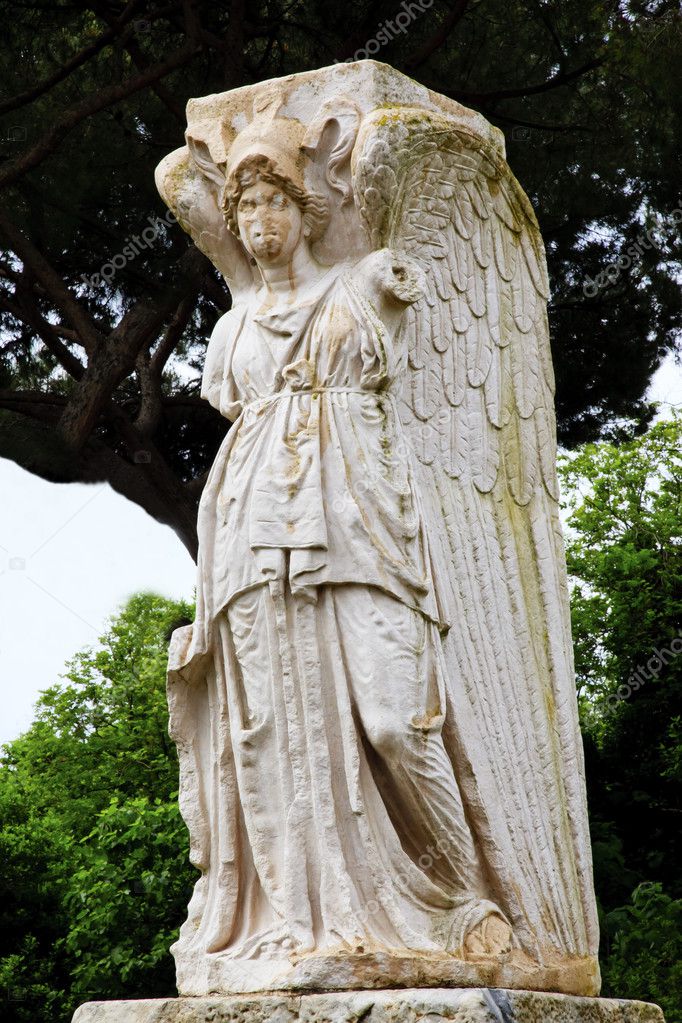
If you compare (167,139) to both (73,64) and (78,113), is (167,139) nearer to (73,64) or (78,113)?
(73,64)

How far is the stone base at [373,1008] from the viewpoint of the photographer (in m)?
4.01

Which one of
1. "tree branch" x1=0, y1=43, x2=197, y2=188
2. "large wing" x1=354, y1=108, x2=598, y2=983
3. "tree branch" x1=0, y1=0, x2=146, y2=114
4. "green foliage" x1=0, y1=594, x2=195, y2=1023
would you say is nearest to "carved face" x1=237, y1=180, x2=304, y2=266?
"large wing" x1=354, y1=108, x2=598, y2=983

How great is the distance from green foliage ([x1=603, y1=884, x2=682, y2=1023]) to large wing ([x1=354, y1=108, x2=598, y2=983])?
14.7ft

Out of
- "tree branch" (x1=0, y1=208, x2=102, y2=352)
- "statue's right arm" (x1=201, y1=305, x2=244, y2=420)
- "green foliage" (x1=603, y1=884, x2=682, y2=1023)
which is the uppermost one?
"tree branch" (x1=0, y1=208, x2=102, y2=352)

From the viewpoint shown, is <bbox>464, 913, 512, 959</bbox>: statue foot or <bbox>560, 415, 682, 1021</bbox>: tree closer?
<bbox>464, 913, 512, 959</bbox>: statue foot

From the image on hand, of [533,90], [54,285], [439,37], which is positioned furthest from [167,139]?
[533,90]

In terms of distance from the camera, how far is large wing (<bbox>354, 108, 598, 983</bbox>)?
15.8 feet

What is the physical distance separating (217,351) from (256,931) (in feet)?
6.23

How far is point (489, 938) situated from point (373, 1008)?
520 millimetres

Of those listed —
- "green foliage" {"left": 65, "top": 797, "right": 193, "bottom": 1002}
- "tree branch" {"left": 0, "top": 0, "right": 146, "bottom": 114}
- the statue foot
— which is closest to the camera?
the statue foot

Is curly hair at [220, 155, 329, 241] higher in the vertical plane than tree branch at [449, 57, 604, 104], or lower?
lower

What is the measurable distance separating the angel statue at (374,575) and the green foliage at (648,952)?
4.55 metres

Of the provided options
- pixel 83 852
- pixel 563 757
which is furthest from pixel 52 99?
pixel 563 757

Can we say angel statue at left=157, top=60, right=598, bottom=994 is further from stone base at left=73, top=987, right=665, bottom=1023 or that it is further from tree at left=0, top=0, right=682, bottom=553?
tree at left=0, top=0, right=682, bottom=553
